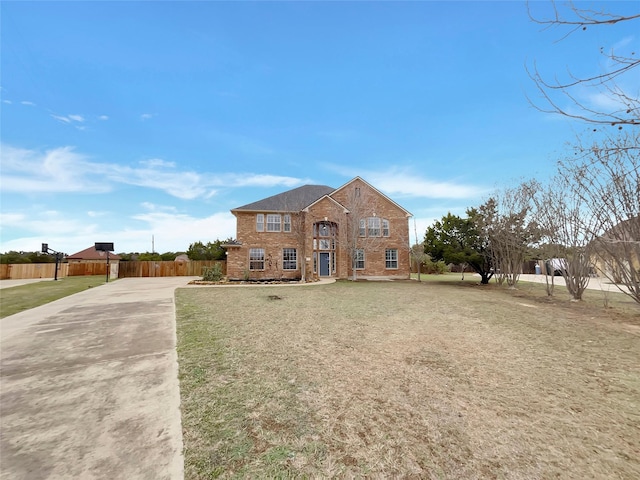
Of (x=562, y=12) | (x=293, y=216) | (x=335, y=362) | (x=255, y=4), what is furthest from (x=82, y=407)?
(x=293, y=216)

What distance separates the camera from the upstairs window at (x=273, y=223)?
2295 centimetres

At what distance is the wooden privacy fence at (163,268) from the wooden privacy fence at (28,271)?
635 centimetres

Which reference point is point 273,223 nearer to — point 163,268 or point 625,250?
point 163,268

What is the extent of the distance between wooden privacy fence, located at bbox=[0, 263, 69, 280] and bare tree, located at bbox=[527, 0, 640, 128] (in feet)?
125

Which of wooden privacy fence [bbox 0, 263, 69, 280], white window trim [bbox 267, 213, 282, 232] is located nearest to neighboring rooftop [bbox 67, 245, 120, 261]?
wooden privacy fence [bbox 0, 263, 69, 280]

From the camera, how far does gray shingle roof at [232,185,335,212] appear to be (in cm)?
2295

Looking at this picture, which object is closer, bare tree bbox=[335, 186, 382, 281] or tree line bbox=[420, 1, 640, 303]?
tree line bbox=[420, 1, 640, 303]

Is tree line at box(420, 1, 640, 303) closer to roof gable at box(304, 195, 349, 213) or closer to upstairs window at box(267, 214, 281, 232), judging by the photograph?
roof gable at box(304, 195, 349, 213)

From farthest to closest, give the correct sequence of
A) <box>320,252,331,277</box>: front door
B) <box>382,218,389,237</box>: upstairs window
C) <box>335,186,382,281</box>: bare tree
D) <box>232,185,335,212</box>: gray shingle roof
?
1. <box>382,218,389,237</box>: upstairs window
2. <box>320,252,331,277</box>: front door
3. <box>232,185,335,212</box>: gray shingle roof
4. <box>335,186,382,281</box>: bare tree

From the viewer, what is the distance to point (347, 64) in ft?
48.3

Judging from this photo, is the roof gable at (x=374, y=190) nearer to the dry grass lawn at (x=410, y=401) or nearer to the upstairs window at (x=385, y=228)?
the upstairs window at (x=385, y=228)

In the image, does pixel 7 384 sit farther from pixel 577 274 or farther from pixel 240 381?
pixel 577 274

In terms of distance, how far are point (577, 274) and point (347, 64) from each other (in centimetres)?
1499

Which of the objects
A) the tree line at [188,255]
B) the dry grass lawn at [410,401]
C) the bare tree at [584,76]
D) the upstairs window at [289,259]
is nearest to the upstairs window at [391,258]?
the upstairs window at [289,259]
